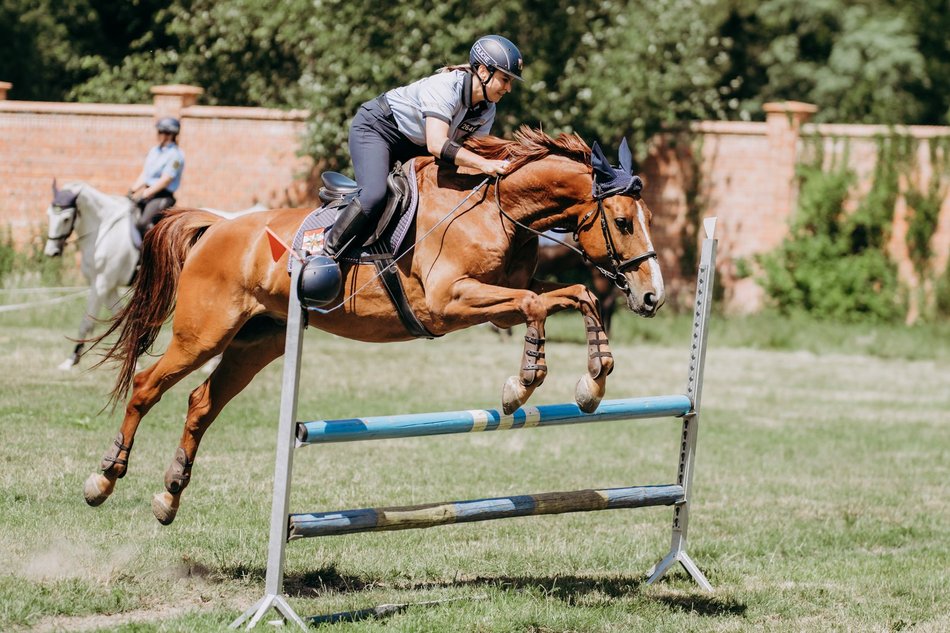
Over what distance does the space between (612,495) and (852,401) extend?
9252 mm

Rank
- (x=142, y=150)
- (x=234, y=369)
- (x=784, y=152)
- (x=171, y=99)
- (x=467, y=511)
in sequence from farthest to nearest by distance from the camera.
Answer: (x=142, y=150) → (x=171, y=99) → (x=784, y=152) → (x=234, y=369) → (x=467, y=511)

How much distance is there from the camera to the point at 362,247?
252 inches

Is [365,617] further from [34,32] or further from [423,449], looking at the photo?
[34,32]

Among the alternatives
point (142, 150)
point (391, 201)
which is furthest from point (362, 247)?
point (142, 150)

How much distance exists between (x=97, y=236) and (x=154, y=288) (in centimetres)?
706

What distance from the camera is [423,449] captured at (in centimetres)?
1080

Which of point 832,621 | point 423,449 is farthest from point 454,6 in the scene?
point 832,621

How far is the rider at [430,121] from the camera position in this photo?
6277 mm

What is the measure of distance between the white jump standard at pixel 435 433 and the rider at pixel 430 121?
45 cm

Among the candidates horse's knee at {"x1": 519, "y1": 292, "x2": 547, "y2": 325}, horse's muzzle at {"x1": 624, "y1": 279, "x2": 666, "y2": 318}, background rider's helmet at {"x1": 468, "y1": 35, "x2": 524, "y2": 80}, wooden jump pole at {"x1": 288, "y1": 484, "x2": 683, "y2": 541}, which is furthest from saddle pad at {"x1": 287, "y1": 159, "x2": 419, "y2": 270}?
wooden jump pole at {"x1": 288, "y1": 484, "x2": 683, "y2": 541}

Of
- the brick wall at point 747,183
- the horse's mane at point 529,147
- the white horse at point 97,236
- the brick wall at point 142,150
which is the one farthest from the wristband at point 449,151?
the brick wall at point 747,183

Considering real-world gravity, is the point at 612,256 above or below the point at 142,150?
below

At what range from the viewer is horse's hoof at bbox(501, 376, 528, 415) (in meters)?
5.76

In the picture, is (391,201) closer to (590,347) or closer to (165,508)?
(590,347)
